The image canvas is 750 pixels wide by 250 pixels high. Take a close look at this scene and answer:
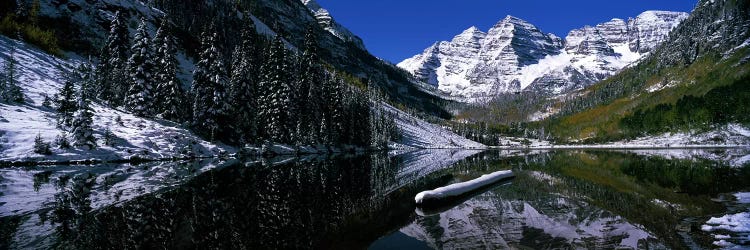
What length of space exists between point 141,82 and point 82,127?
18428 millimetres

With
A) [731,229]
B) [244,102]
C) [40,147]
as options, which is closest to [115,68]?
[244,102]

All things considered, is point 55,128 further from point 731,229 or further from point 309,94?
point 731,229

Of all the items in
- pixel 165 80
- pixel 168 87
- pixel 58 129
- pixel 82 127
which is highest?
pixel 165 80

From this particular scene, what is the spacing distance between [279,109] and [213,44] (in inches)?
671

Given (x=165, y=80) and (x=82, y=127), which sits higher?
(x=165, y=80)

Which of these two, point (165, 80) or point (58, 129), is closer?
point (58, 129)

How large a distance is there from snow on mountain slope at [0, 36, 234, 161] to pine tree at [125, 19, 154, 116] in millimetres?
2573

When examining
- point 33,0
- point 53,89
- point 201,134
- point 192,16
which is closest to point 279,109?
point 201,134

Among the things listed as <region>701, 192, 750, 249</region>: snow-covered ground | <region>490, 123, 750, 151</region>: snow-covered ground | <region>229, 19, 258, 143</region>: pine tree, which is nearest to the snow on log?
<region>701, 192, 750, 249</region>: snow-covered ground

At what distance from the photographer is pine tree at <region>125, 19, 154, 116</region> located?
204ft

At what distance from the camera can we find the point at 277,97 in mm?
78312

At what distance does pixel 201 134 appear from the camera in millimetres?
65438

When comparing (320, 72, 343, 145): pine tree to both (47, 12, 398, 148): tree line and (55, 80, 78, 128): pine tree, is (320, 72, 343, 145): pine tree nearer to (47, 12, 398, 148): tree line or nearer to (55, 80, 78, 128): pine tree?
(47, 12, 398, 148): tree line

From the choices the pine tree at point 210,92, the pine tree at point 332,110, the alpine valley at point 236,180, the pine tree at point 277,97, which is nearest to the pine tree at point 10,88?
the alpine valley at point 236,180
